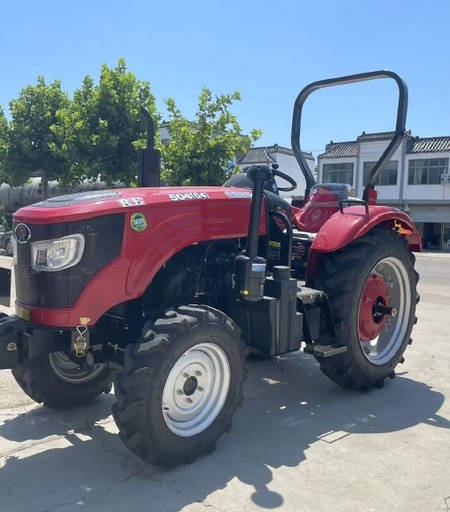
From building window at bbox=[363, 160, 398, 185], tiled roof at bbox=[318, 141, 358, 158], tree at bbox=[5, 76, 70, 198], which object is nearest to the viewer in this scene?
tree at bbox=[5, 76, 70, 198]

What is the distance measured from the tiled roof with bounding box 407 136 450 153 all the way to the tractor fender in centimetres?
3185

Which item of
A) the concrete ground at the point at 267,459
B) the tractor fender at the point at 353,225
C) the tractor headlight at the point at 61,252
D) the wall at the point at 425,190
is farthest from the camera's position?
the wall at the point at 425,190

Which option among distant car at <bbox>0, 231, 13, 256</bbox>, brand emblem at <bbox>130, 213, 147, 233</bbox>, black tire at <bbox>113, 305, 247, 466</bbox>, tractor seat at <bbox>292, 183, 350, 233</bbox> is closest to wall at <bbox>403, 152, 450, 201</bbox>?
distant car at <bbox>0, 231, 13, 256</bbox>

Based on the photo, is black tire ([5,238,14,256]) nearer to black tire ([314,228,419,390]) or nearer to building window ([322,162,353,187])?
black tire ([314,228,419,390])

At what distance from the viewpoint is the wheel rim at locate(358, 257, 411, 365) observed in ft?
15.5

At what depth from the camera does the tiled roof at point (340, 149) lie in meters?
37.6

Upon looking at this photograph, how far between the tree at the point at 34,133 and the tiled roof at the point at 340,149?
23.2m

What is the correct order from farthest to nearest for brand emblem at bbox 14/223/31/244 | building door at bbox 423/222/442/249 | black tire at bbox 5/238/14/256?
1. building door at bbox 423/222/442/249
2. black tire at bbox 5/238/14/256
3. brand emblem at bbox 14/223/31/244

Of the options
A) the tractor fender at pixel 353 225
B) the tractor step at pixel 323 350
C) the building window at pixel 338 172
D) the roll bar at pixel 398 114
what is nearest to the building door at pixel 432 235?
the building window at pixel 338 172

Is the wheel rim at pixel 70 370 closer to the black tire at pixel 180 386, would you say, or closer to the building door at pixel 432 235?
the black tire at pixel 180 386

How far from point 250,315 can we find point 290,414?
92 centimetres

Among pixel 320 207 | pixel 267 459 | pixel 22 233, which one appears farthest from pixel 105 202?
pixel 320 207

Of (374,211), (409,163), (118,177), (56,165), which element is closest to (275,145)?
(409,163)

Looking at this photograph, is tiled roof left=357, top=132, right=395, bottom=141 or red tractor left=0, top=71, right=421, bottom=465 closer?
red tractor left=0, top=71, right=421, bottom=465
